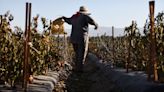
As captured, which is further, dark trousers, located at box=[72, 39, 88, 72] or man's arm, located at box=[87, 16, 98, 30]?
dark trousers, located at box=[72, 39, 88, 72]

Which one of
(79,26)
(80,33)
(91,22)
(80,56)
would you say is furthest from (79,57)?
(91,22)

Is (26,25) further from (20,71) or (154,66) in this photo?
(154,66)

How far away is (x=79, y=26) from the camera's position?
30.6 feet

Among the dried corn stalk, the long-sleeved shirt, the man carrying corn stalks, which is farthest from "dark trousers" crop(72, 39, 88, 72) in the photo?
the dried corn stalk

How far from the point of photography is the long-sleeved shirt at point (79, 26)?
923cm

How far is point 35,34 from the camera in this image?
290 inches

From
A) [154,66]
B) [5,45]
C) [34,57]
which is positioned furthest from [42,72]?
[154,66]

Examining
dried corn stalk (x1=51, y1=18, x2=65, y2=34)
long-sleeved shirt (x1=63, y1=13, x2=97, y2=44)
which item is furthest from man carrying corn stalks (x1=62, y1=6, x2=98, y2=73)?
dried corn stalk (x1=51, y1=18, x2=65, y2=34)

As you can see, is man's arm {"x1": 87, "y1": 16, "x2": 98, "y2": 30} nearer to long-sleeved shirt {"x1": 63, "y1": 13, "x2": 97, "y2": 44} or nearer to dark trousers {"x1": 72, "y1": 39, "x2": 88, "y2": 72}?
long-sleeved shirt {"x1": 63, "y1": 13, "x2": 97, "y2": 44}

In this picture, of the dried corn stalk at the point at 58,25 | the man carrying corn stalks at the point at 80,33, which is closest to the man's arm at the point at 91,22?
the man carrying corn stalks at the point at 80,33

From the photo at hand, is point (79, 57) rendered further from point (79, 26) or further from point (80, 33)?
point (79, 26)

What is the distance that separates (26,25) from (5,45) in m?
0.59

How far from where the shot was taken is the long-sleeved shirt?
30.3ft

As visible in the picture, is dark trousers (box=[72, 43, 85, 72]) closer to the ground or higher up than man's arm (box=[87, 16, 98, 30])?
closer to the ground
